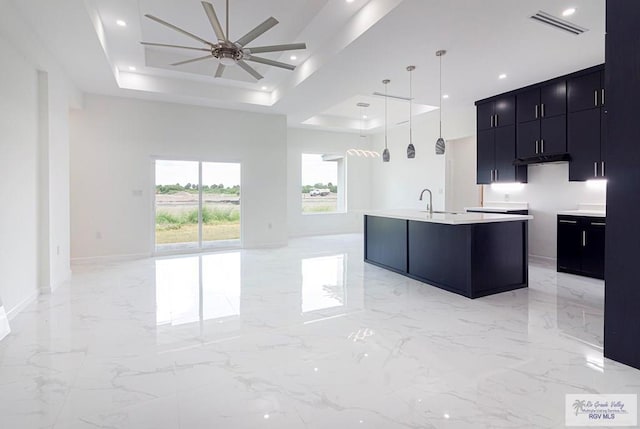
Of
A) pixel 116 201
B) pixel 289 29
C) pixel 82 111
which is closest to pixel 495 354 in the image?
pixel 289 29

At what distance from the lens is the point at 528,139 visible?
588 cm

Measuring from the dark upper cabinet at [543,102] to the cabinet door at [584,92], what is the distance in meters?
0.09

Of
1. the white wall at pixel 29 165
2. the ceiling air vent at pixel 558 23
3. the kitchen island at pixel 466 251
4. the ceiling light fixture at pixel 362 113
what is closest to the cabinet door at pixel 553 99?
the ceiling air vent at pixel 558 23

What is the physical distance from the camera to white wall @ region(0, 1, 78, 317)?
348cm

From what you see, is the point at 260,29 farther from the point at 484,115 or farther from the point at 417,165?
the point at 417,165

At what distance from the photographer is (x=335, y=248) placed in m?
7.70

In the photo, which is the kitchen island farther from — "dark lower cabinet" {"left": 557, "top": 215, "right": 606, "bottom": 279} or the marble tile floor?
"dark lower cabinet" {"left": 557, "top": 215, "right": 606, "bottom": 279}

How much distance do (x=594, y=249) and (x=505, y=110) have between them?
2.83 m

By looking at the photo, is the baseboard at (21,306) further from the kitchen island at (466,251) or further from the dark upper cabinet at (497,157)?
the dark upper cabinet at (497,157)

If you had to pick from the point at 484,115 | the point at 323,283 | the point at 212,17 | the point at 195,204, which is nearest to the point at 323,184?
the point at 195,204

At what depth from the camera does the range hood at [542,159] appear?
17.6ft

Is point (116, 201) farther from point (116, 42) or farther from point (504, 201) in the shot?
point (504, 201)

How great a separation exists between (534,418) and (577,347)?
4.09ft

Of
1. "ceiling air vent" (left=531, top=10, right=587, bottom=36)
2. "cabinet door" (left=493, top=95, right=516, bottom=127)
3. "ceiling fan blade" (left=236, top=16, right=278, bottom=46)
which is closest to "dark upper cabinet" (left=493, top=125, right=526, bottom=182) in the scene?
"cabinet door" (left=493, top=95, right=516, bottom=127)
